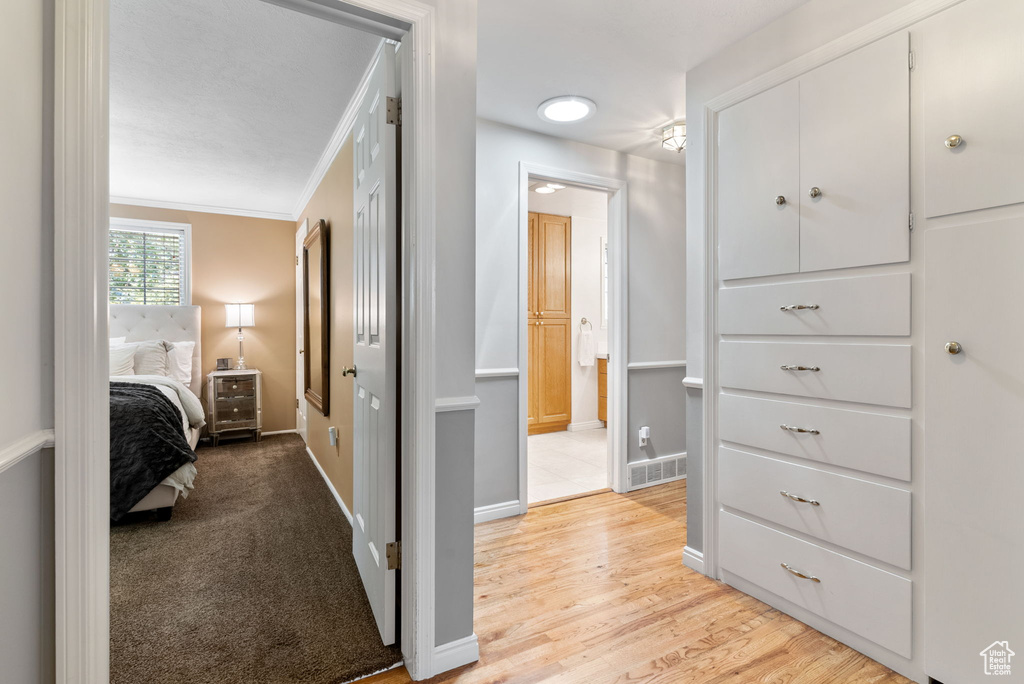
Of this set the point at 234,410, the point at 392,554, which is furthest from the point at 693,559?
the point at 234,410

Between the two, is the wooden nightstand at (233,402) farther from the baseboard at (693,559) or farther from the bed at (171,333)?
the baseboard at (693,559)

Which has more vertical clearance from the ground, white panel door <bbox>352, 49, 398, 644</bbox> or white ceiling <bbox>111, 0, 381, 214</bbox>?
white ceiling <bbox>111, 0, 381, 214</bbox>

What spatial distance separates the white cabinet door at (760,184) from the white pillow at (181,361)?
15.4 ft

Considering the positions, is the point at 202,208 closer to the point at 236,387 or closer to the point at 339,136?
the point at 236,387

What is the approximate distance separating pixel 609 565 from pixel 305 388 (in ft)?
10.5

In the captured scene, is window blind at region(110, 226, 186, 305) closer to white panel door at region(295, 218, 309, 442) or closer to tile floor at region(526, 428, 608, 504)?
white panel door at region(295, 218, 309, 442)

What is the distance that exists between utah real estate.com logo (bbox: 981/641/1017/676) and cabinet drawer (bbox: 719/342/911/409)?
0.66 m

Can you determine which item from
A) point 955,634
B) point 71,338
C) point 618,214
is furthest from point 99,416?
point 618,214

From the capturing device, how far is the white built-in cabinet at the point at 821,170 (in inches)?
62.4

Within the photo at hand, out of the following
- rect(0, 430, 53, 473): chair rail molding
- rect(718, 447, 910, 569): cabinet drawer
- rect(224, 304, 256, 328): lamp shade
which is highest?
rect(224, 304, 256, 328): lamp shade

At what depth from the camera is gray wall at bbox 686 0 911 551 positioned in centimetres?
185

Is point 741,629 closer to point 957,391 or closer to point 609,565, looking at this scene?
point 609,565

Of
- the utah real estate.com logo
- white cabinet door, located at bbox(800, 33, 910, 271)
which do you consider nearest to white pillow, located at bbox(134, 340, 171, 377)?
white cabinet door, located at bbox(800, 33, 910, 271)

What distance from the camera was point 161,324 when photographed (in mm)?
4645
